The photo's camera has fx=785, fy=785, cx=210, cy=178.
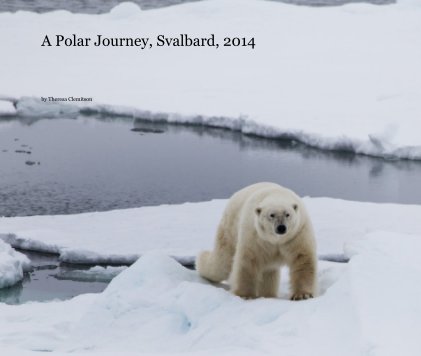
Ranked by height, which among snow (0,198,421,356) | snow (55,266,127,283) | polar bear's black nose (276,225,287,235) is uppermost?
polar bear's black nose (276,225,287,235)

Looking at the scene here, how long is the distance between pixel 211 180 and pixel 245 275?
9859mm

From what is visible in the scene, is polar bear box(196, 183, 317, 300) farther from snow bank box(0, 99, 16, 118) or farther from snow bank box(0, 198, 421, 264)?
snow bank box(0, 99, 16, 118)

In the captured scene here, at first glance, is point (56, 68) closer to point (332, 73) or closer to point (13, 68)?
point (13, 68)

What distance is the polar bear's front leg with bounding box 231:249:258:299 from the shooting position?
449 cm

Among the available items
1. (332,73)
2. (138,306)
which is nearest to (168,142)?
(332,73)

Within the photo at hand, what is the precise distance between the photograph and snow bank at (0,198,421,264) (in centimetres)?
4

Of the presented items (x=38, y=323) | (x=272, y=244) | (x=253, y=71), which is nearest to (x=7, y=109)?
(x=253, y=71)

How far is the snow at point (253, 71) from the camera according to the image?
17.3 m

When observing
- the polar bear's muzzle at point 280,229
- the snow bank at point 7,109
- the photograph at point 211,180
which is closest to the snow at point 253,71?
the photograph at point 211,180

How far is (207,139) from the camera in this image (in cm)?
1730

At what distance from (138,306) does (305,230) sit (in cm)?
123

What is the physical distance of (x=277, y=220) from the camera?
422cm

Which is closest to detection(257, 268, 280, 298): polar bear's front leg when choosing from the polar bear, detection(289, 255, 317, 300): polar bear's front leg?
the polar bear

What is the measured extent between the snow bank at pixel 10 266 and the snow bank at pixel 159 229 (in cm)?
65
